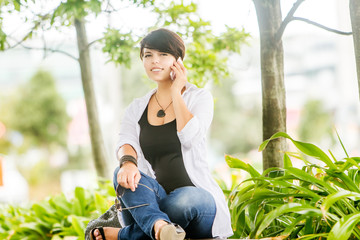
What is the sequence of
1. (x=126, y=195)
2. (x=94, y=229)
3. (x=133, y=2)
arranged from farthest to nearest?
(x=133, y=2) → (x=94, y=229) → (x=126, y=195)

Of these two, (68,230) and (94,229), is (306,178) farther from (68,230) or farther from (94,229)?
(68,230)

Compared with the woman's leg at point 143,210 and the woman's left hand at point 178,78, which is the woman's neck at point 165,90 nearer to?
the woman's left hand at point 178,78

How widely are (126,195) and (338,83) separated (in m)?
28.6

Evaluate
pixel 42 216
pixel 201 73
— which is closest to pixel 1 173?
pixel 42 216

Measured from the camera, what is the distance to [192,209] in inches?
74.5

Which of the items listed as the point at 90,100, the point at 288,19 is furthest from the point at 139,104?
the point at 90,100

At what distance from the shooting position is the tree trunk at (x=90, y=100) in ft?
13.6

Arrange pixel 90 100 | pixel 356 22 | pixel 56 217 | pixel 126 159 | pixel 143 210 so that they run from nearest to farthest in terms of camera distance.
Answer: pixel 143 210 < pixel 126 159 < pixel 356 22 < pixel 56 217 < pixel 90 100

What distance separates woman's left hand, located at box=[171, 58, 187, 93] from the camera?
2002mm

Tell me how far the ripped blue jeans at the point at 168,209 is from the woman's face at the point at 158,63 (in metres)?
0.45

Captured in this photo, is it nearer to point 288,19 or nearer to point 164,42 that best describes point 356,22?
point 288,19

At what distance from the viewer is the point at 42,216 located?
3.55 meters

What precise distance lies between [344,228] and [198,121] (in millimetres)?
704

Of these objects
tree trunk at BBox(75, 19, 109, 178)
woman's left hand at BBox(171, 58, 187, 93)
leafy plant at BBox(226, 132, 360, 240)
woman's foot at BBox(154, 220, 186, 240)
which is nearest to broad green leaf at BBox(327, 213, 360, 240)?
leafy plant at BBox(226, 132, 360, 240)
